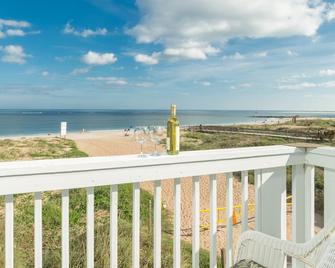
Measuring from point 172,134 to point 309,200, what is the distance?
89 cm

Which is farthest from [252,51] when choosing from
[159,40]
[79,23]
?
[79,23]

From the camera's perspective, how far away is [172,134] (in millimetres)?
1485

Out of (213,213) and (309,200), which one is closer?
(213,213)

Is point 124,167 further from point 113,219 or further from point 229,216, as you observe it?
point 229,216

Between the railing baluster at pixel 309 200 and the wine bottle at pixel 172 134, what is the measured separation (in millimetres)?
809

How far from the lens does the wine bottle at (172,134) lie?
1.46m

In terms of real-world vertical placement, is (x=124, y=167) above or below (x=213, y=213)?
above

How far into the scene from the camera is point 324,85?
44781 mm

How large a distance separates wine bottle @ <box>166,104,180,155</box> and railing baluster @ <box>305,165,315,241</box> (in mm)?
809

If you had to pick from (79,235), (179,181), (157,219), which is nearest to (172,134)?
(179,181)

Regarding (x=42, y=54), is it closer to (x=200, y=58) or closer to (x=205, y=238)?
(x=200, y=58)

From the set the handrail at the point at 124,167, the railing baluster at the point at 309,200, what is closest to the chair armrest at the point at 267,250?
the handrail at the point at 124,167

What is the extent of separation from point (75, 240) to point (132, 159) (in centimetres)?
245

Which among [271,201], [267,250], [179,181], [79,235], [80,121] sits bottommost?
[79,235]
